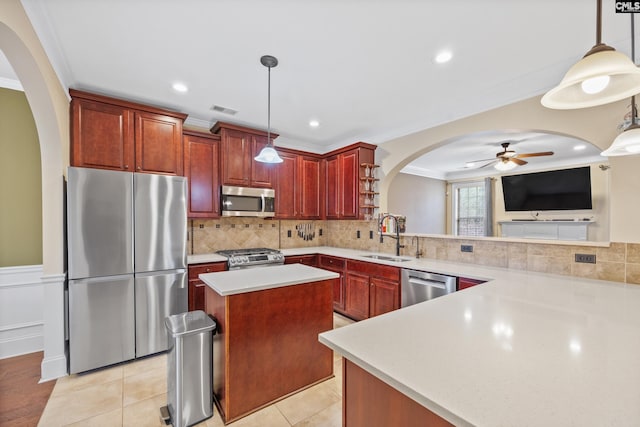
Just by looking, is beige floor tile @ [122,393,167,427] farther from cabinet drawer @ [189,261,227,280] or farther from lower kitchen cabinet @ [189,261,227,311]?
cabinet drawer @ [189,261,227,280]

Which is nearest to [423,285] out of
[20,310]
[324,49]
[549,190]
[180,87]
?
[324,49]

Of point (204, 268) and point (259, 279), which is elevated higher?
point (259, 279)

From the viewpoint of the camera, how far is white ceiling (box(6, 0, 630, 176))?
68.7 inches

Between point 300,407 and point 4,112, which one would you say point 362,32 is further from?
point 4,112

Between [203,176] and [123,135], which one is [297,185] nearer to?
[203,176]

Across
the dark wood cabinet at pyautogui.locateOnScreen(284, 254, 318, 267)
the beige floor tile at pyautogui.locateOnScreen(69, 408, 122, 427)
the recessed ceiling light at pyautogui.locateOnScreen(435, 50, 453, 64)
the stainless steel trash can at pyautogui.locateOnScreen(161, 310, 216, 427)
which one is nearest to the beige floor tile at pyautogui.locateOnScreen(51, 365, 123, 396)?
the beige floor tile at pyautogui.locateOnScreen(69, 408, 122, 427)

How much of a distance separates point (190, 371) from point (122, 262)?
1.40 metres

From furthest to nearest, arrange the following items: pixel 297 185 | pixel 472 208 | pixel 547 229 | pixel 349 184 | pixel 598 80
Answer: pixel 472 208 → pixel 547 229 → pixel 297 185 → pixel 349 184 → pixel 598 80

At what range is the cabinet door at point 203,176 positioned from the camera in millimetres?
3441

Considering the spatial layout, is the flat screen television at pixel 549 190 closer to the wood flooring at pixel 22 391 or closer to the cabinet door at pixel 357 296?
the cabinet door at pixel 357 296

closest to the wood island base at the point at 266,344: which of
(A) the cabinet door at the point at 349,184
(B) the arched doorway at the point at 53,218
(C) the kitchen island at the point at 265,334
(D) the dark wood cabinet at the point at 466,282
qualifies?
(C) the kitchen island at the point at 265,334

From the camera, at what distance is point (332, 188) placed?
450 centimetres

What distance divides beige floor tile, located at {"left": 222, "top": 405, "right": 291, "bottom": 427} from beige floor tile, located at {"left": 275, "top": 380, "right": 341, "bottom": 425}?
41 mm

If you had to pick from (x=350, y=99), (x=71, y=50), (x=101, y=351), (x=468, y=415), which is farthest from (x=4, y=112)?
(x=468, y=415)
